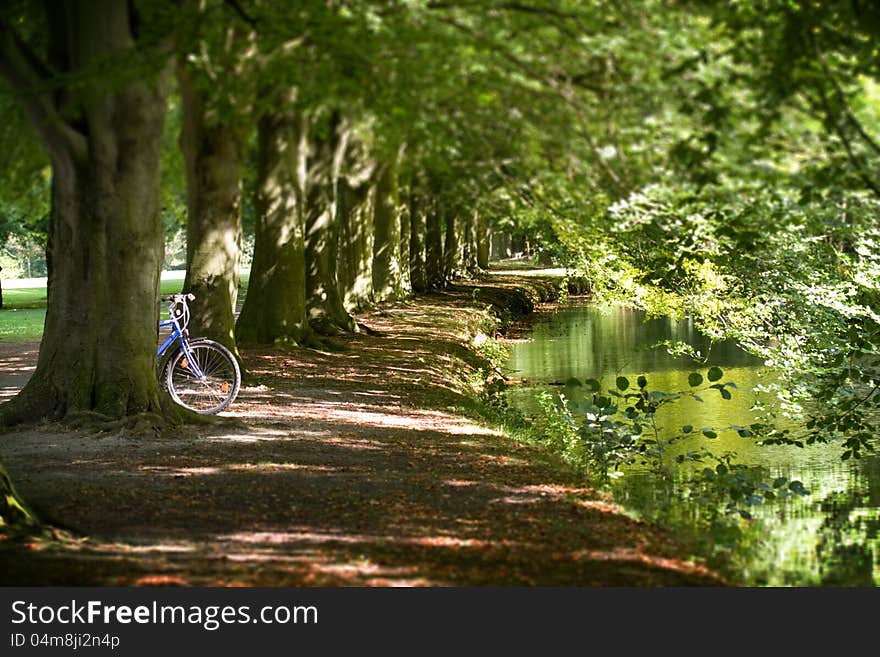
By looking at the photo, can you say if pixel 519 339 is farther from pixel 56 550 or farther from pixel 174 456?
pixel 56 550

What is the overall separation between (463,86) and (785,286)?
9420mm

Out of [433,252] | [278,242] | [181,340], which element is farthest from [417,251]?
[181,340]

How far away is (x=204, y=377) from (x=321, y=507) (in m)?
Answer: 4.66

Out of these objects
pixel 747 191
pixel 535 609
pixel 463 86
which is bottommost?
pixel 535 609

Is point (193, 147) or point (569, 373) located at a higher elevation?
point (193, 147)

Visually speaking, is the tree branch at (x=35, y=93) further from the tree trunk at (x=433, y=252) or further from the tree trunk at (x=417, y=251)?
the tree trunk at (x=433, y=252)

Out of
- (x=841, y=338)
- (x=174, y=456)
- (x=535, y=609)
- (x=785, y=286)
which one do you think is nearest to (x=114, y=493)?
(x=174, y=456)

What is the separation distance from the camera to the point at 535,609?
673cm

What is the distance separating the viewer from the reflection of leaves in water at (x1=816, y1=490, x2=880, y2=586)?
28.0ft

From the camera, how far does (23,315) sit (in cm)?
3956

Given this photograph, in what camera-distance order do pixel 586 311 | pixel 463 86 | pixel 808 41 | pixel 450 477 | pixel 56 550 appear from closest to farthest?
pixel 56 550, pixel 808 41, pixel 463 86, pixel 450 477, pixel 586 311

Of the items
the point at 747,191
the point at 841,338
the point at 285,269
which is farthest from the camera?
the point at 285,269

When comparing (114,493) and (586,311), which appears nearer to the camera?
Result: (114,493)

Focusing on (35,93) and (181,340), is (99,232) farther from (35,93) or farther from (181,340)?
(181,340)
